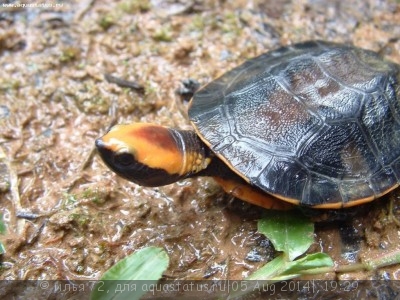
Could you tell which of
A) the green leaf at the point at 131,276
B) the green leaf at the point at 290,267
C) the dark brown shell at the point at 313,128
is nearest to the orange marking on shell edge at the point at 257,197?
the dark brown shell at the point at 313,128

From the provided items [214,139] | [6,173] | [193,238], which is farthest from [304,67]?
[6,173]

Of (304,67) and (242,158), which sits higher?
(304,67)

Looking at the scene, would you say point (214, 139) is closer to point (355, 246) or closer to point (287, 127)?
point (287, 127)

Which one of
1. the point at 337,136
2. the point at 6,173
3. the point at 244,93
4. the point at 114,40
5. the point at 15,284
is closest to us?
the point at 15,284

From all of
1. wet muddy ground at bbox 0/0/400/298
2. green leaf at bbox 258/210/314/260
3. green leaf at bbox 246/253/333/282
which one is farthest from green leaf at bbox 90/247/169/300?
green leaf at bbox 258/210/314/260

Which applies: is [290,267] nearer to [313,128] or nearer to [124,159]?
[313,128]
